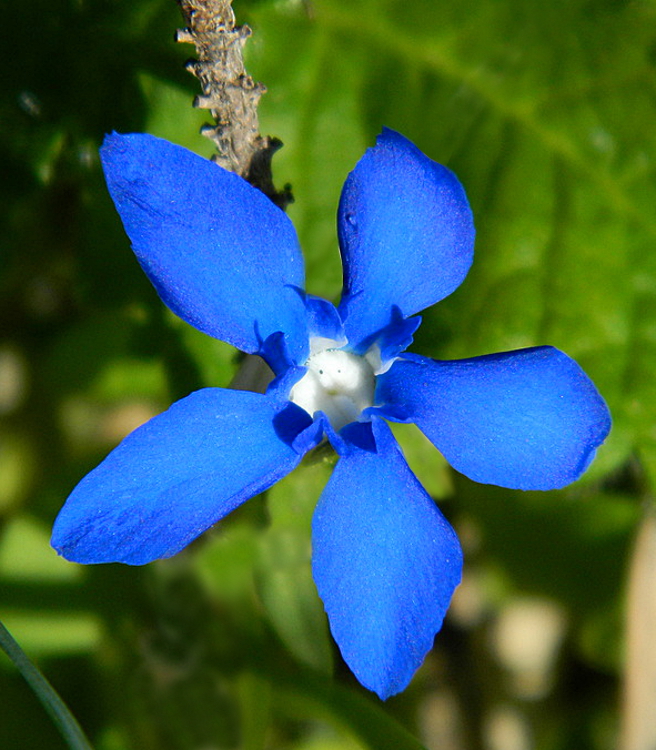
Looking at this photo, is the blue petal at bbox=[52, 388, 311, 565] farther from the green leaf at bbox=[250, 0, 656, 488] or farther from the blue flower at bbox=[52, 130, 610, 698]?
the green leaf at bbox=[250, 0, 656, 488]

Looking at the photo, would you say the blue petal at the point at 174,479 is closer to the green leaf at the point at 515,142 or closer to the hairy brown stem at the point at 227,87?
the hairy brown stem at the point at 227,87

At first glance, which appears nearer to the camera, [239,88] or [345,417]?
[239,88]

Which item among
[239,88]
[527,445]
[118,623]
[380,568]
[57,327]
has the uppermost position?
[239,88]

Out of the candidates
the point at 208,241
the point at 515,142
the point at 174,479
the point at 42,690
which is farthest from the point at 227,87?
the point at 42,690

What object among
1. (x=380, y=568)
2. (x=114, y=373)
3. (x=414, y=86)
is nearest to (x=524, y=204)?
(x=414, y=86)

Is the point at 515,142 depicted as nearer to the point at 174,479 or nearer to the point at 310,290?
the point at 310,290

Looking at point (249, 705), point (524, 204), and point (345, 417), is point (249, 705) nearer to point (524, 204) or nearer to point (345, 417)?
point (345, 417)

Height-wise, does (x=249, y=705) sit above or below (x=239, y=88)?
below
